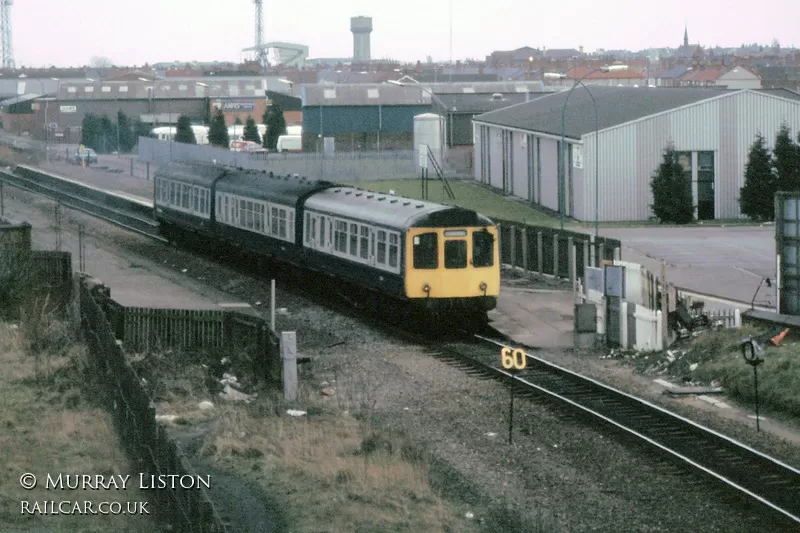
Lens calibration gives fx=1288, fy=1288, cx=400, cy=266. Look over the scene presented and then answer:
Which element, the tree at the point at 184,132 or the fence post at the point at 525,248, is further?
the tree at the point at 184,132

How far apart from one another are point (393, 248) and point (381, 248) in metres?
0.67

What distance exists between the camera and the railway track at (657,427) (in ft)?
46.3

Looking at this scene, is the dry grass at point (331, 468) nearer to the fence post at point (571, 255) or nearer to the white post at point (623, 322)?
the white post at point (623, 322)

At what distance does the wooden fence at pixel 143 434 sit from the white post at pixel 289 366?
2.61m

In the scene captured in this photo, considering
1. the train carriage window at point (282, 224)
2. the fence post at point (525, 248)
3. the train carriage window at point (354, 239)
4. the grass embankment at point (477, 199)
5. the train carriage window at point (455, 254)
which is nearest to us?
the train carriage window at point (455, 254)

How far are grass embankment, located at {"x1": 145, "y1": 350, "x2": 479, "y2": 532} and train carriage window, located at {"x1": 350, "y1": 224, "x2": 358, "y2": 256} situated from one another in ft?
24.3

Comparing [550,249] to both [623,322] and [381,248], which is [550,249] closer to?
[381,248]

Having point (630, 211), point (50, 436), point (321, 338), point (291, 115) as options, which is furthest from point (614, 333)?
point (291, 115)

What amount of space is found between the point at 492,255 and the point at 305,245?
6.47 meters

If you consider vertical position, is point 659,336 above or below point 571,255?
below

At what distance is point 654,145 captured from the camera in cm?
5022

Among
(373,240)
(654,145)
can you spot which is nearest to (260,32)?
(654,145)

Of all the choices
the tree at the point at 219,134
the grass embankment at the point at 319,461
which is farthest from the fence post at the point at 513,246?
the tree at the point at 219,134

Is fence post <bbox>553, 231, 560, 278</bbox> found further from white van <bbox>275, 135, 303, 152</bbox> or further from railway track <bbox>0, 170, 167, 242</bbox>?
white van <bbox>275, 135, 303, 152</bbox>
